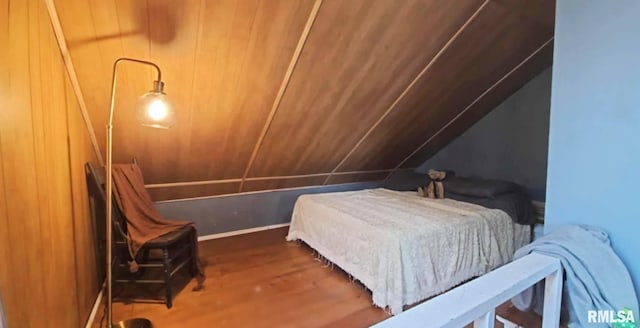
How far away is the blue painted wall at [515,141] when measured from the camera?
11.2ft

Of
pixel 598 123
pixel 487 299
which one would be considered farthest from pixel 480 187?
pixel 487 299

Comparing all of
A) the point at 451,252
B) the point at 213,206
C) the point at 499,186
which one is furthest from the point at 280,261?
the point at 499,186

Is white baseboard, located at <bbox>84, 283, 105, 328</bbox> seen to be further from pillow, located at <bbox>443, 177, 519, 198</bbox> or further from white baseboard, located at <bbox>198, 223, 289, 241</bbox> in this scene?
pillow, located at <bbox>443, 177, 519, 198</bbox>

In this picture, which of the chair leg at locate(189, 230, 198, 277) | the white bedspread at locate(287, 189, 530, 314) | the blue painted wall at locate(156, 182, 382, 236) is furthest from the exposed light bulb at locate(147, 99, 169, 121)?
the blue painted wall at locate(156, 182, 382, 236)

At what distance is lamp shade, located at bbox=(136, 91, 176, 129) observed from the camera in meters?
1.78

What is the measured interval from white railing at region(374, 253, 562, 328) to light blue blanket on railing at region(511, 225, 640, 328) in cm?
4

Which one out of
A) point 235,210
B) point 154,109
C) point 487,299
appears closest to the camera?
point 487,299

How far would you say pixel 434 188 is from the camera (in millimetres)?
3457

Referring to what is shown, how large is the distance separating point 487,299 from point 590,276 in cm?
50

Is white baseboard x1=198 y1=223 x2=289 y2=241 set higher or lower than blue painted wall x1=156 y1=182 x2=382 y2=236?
lower

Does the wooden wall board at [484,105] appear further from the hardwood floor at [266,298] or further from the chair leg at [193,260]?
the chair leg at [193,260]

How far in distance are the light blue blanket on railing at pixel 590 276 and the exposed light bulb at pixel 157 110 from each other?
6.19ft

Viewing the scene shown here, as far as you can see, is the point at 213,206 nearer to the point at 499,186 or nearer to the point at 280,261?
the point at 280,261

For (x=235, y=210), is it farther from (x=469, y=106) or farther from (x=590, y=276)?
(x=590, y=276)
